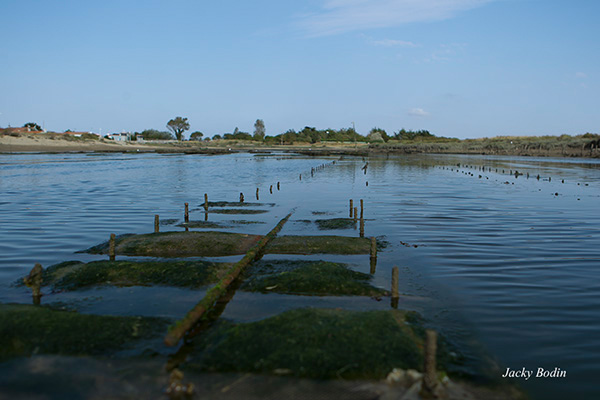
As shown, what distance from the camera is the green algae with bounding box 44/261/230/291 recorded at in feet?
56.1

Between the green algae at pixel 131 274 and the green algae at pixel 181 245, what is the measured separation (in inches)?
101

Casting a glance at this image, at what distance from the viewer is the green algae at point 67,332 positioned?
11859 mm

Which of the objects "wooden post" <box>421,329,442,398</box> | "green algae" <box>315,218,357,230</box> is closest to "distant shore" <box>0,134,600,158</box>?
"green algae" <box>315,218,357,230</box>

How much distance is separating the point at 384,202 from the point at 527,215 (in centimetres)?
1195

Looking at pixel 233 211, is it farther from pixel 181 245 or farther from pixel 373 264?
pixel 373 264

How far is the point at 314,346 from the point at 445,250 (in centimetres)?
1326

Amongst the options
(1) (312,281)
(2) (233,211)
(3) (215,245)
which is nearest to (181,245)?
(3) (215,245)

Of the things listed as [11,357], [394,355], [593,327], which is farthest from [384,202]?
[11,357]

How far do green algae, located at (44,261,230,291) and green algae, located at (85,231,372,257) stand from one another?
267 centimetres

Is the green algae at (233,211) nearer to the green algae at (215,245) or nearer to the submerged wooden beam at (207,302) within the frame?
the green algae at (215,245)

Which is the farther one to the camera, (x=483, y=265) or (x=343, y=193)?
(x=343, y=193)

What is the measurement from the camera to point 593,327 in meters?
13.2

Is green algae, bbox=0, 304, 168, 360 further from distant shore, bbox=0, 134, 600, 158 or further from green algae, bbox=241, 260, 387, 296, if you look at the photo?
distant shore, bbox=0, 134, 600, 158

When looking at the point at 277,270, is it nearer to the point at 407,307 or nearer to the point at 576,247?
the point at 407,307
